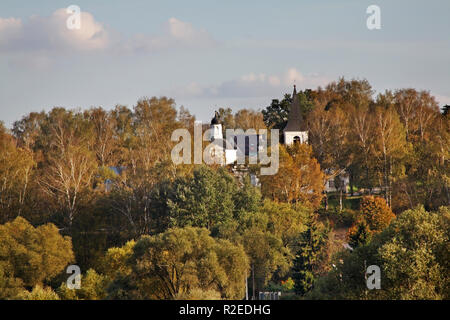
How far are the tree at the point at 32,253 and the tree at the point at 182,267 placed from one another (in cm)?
798

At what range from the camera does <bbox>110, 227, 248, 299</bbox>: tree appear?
37906mm

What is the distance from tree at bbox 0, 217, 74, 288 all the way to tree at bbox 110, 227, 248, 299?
798 centimetres

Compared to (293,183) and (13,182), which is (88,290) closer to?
(13,182)

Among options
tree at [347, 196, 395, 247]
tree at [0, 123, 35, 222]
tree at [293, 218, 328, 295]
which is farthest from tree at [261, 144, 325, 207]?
tree at [0, 123, 35, 222]

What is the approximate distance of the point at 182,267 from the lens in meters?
38.4

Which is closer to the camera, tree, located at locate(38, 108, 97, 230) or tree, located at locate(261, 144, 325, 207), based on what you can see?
tree, located at locate(38, 108, 97, 230)

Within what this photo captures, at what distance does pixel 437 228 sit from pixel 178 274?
13659 mm

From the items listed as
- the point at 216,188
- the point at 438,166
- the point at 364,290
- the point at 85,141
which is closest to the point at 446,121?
the point at 438,166

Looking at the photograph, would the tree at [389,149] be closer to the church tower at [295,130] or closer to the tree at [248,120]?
the church tower at [295,130]

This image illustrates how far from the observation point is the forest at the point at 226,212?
36.1 metres

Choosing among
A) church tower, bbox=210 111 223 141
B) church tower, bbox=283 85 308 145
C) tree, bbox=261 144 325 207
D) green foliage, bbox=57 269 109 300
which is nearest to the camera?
green foliage, bbox=57 269 109 300

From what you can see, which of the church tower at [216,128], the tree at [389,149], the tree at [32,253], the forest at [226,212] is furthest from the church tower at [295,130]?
the tree at [32,253]

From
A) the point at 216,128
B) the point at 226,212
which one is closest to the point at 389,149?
the point at 226,212

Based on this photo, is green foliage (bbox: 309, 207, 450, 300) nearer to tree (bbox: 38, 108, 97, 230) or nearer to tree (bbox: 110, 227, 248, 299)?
tree (bbox: 110, 227, 248, 299)
